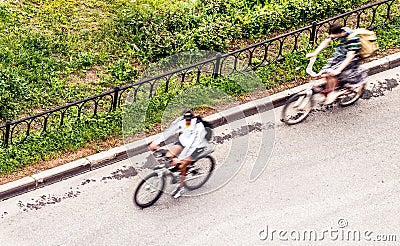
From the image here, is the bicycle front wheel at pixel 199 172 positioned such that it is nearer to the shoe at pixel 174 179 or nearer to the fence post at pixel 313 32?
the shoe at pixel 174 179

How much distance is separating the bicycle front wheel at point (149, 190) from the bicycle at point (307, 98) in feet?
9.85

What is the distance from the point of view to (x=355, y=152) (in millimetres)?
13453

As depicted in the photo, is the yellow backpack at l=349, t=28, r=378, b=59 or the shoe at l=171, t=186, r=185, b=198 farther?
the yellow backpack at l=349, t=28, r=378, b=59

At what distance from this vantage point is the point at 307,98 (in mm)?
13938

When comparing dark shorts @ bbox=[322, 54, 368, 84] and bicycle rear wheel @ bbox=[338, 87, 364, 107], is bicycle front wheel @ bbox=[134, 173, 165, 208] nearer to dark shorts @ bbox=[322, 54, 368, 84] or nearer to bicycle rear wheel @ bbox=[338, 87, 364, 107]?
dark shorts @ bbox=[322, 54, 368, 84]

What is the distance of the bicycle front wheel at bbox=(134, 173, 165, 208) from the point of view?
12203 mm

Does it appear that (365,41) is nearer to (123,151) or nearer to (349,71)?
(349,71)

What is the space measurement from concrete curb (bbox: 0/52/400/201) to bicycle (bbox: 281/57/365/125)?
53cm

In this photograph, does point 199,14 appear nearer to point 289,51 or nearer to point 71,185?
point 289,51

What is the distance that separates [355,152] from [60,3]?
23.6ft

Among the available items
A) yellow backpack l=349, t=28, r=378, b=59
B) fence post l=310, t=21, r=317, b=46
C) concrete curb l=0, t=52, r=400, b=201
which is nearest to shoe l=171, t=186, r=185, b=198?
concrete curb l=0, t=52, r=400, b=201

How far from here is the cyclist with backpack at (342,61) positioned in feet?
44.8

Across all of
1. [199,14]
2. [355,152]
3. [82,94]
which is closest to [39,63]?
[82,94]

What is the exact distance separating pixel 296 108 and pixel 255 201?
2397mm
